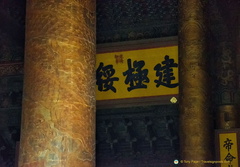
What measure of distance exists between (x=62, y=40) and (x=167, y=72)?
15.2ft

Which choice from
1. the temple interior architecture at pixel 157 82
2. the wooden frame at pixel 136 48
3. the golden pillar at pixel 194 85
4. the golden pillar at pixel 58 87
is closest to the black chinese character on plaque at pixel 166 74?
the temple interior architecture at pixel 157 82

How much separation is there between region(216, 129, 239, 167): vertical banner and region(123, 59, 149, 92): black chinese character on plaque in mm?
1533

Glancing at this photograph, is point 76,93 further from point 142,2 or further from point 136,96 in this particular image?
point 142,2

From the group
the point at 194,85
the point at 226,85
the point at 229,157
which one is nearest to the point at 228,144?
the point at 229,157

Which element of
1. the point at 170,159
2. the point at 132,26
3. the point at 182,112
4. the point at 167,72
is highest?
the point at 132,26

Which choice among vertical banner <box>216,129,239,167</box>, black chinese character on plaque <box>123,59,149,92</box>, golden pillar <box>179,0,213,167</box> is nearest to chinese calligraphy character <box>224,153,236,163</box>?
vertical banner <box>216,129,239,167</box>

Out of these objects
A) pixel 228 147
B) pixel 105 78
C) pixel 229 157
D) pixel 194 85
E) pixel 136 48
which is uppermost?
pixel 136 48

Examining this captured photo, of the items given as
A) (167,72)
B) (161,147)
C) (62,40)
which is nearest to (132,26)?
(167,72)

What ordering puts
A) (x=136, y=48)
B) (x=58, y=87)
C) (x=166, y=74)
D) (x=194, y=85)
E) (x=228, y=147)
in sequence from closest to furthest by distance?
(x=58, y=87)
(x=194, y=85)
(x=228, y=147)
(x=166, y=74)
(x=136, y=48)

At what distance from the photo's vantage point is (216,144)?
24.6ft

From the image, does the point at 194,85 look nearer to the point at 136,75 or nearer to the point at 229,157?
the point at 229,157

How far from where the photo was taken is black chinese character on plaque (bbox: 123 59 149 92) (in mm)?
8430

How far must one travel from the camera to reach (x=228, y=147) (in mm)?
7496

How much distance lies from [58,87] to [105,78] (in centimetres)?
494
